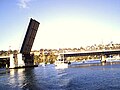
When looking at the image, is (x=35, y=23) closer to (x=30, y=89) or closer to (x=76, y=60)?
(x=30, y=89)

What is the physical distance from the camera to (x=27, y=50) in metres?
70.2

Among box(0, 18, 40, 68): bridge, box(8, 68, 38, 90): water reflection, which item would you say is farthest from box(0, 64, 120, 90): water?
box(0, 18, 40, 68): bridge

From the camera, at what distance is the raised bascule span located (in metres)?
58.6

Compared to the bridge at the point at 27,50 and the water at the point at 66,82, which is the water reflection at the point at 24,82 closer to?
the water at the point at 66,82

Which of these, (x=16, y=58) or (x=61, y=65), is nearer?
(x=61, y=65)

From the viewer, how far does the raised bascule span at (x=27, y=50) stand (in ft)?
192

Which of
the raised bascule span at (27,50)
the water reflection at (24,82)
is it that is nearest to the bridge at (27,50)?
the raised bascule span at (27,50)

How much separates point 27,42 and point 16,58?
58.1 ft

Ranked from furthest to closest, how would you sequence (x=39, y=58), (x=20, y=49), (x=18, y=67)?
(x=39, y=58) → (x=18, y=67) → (x=20, y=49)

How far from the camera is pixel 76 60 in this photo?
149m

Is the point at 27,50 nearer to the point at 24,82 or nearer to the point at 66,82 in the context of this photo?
the point at 24,82

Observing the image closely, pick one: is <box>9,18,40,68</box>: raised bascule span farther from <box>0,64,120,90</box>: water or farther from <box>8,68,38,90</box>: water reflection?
<box>0,64,120,90</box>: water

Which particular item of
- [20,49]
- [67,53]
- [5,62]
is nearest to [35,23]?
[20,49]

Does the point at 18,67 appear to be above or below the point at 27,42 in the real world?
below
